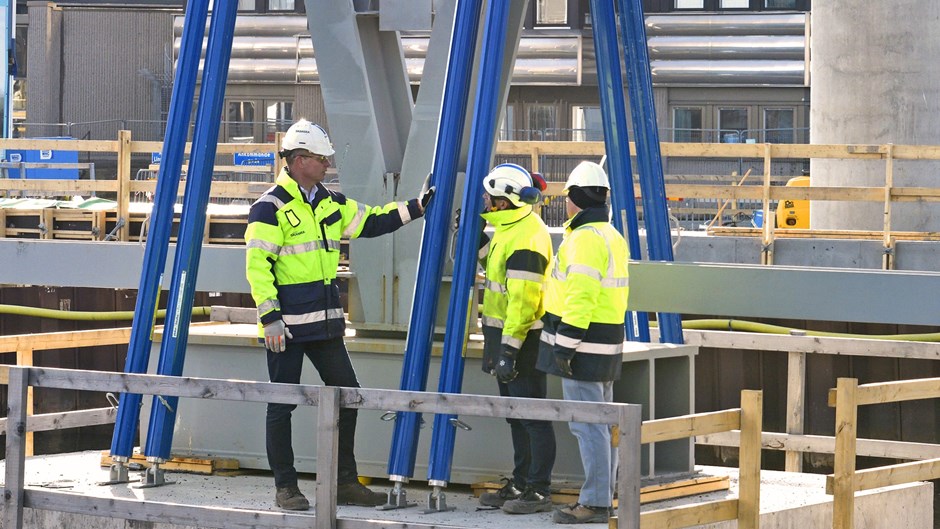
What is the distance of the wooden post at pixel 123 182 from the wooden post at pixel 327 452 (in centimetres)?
950

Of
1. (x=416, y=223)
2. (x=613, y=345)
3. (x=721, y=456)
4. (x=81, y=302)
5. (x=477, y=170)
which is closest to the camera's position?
(x=613, y=345)

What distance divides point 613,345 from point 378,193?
6.81 feet

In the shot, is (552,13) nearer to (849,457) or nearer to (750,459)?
(849,457)

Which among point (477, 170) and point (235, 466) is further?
point (235, 466)

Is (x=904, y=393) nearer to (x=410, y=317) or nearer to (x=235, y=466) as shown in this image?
(x=410, y=317)

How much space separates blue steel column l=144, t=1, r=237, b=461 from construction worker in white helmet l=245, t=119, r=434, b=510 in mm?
908

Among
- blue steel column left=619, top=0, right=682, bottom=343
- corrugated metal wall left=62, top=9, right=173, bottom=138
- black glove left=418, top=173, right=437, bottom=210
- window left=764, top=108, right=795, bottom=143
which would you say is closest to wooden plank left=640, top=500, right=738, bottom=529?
black glove left=418, top=173, right=437, bottom=210

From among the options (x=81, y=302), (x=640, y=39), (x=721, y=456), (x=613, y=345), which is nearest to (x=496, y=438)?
(x=613, y=345)

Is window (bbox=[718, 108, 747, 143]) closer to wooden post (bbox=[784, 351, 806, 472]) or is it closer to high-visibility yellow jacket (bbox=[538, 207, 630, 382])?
wooden post (bbox=[784, 351, 806, 472])

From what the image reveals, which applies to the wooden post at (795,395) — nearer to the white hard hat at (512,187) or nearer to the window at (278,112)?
the white hard hat at (512,187)

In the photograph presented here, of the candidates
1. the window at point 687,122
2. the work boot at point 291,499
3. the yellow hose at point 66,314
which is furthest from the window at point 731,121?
the work boot at point 291,499

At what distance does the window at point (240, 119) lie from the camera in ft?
123

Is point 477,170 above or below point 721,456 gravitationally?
above

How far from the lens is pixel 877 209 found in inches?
707
